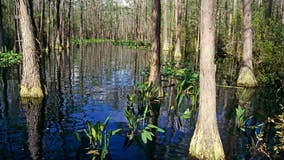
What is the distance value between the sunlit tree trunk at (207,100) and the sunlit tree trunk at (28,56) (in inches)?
300

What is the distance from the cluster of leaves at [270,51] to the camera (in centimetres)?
1323

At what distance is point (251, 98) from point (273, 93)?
66.4 inches

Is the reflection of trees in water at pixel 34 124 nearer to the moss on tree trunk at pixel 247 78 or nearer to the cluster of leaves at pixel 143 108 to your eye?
the cluster of leaves at pixel 143 108

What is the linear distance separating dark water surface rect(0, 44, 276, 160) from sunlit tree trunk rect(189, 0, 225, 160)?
0.64 metres

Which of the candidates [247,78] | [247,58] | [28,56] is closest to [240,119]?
[247,78]

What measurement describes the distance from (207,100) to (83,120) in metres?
4.49

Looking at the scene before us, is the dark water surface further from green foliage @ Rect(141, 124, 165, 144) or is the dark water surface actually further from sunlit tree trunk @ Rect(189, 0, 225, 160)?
sunlit tree trunk @ Rect(189, 0, 225, 160)

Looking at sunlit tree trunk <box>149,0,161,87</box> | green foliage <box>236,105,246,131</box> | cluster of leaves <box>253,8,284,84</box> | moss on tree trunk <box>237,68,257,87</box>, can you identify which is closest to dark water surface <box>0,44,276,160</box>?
green foliage <box>236,105,246,131</box>

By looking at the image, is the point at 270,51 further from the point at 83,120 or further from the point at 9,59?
the point at 9,59

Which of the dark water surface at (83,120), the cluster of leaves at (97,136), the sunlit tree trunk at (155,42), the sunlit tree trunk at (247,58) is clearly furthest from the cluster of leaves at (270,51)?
the cluster of leaves at (97,136)

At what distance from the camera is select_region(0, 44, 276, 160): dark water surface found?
21.1 feet

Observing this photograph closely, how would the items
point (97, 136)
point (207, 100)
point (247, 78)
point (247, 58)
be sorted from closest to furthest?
point (207, 100) < point (97, 136) < point (247, 78) < point (247, 58)

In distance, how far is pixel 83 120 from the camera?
346 inches

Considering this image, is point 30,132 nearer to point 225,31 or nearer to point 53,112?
point 53,112
